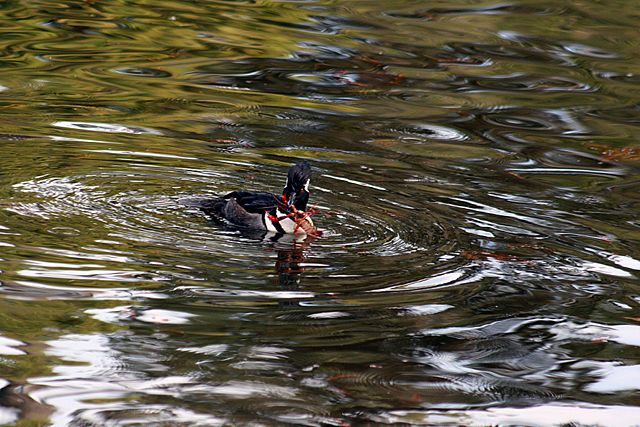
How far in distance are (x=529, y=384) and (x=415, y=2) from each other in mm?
12234

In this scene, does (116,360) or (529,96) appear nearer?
(116,360)

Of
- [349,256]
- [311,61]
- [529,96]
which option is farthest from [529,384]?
[311,61]

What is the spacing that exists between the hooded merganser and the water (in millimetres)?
183

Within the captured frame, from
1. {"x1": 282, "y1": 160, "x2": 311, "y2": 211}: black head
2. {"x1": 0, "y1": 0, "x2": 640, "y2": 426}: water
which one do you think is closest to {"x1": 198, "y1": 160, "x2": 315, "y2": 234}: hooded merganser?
{"x1": 282, "y1": 160, "x2": 311, "y2": 211}: black head

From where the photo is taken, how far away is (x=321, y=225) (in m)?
8.77

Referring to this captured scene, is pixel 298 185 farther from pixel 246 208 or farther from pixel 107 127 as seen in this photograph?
pixel 107 127

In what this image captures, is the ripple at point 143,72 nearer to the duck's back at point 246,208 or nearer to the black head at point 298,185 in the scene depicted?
the duck's back at point 246,208

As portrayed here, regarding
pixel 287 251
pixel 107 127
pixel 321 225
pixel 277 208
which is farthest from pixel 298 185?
pixel 107 127

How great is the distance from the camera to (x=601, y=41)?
52.1ft

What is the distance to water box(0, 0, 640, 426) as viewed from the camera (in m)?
5.88

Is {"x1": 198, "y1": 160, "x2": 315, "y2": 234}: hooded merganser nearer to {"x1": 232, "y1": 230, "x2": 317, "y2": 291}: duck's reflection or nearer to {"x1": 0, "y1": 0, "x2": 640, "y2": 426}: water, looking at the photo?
{"x1": 232, "y1": 230, "x2": 317, "y2": 291}: duck's reflection

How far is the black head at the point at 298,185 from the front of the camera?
27.9 ft

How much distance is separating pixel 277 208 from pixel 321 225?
0.37m

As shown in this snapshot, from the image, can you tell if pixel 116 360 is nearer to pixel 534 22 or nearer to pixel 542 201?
pixel 542 201
